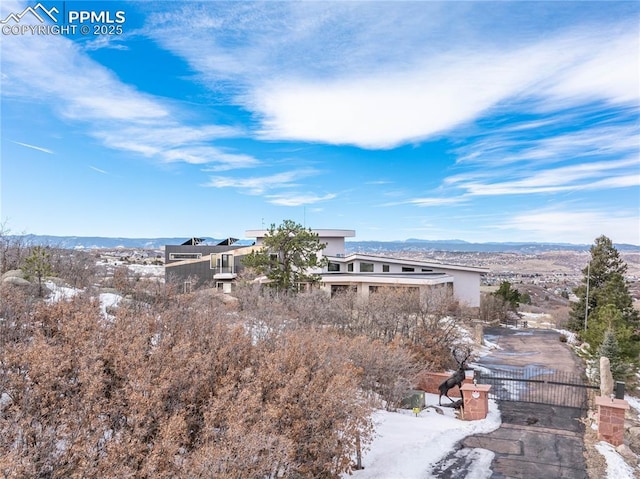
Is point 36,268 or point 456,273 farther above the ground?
point 36,268

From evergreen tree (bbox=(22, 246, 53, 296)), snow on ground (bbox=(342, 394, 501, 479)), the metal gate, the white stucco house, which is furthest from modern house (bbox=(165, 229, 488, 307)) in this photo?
snow on ground (bbox=(342, 394, 501, 479))

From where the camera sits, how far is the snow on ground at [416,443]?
23.4ft

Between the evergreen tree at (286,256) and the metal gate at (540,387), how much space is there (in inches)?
338

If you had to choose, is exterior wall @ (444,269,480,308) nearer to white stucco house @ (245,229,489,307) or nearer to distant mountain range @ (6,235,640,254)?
white stucco house @ (245,229,489,307)

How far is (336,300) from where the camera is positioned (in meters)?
15.8

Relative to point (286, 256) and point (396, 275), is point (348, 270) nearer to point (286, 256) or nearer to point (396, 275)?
point (396, 275)

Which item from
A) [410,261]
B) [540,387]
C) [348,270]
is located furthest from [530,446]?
[348,270]

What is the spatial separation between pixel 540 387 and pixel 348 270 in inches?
833

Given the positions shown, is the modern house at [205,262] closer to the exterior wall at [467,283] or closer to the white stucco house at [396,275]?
the white stucco house at [396,275]

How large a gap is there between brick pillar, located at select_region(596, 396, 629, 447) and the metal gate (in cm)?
219

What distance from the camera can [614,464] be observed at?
778 centimetres

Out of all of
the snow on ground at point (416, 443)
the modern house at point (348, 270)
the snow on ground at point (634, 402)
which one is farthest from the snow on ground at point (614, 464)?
the modern house at point (348, 270)

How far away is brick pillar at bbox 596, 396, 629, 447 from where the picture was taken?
8.83 metres

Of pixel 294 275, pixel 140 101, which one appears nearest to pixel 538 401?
pixel 294 275
